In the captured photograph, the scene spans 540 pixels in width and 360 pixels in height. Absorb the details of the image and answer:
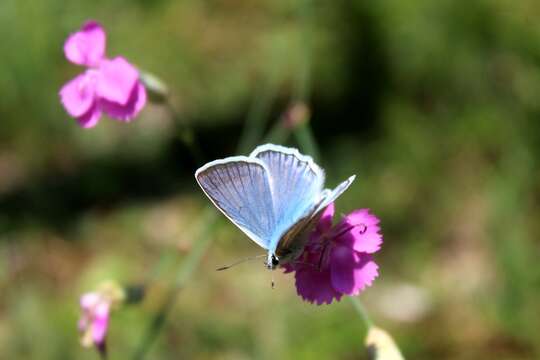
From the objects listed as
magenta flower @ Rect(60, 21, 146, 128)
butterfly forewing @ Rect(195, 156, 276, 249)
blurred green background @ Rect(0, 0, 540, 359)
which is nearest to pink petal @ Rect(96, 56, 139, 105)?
magenta flower @ Rect(60, 21, 146, 128)

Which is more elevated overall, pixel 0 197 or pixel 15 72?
pixel 15 72

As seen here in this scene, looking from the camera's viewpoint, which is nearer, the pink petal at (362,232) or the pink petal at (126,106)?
the pink petal at (362,232)

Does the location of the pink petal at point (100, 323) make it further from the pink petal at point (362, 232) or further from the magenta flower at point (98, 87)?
the pink petal at point (362, 232)

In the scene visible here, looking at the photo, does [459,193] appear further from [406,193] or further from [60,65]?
[60,65]

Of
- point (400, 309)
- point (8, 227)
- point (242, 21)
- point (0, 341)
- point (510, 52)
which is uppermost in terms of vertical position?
point (510, 52)

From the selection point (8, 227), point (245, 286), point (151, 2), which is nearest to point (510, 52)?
point (245, 286)

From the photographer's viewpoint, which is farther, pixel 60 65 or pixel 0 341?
pixel 60 65

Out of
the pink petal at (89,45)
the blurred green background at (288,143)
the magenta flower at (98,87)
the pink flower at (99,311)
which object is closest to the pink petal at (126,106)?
the magenta flower at (98,87)
